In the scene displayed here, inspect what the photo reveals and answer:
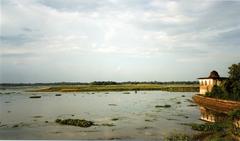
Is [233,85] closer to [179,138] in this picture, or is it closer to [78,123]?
[179,138]

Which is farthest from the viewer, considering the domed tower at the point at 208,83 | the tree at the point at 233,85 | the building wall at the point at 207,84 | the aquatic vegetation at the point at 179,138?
the building wall at the point at 207,84

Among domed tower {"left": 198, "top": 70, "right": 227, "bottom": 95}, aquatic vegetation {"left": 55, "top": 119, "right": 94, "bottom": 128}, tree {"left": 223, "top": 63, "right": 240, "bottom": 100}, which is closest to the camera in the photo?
aquatic vegetation {"left": 55, "top": 119, "right": 94, "bottom": 128}

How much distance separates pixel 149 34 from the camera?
9.46 meters

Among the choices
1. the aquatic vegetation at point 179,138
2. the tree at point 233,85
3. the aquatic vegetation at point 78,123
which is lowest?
the aquatic vegetation at point 179,138

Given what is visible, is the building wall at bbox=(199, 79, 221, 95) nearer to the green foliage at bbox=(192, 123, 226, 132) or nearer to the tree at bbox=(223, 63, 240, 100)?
the tree at bbox=(223, 63, 240, 100)

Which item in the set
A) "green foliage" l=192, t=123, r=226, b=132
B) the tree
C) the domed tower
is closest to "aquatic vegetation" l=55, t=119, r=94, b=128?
"green foliage" l=192, t=123, r=226, b=132

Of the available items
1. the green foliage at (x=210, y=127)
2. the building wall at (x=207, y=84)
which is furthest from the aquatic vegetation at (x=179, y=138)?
the building wall at (x=207, y=84)

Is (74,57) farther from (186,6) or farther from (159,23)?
(186,6)

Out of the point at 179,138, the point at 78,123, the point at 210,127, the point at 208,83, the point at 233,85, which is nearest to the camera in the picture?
the point at 179,138

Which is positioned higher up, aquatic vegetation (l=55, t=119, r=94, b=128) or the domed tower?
the domed tower

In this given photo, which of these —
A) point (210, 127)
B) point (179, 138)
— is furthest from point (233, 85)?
point (179, 138)

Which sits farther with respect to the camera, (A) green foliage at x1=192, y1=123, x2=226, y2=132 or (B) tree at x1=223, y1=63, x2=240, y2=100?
(B) tree at x1=223, y1=63, x2=240, y2=100

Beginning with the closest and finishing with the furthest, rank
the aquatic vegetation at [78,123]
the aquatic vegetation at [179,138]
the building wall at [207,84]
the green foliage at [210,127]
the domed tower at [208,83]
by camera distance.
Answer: the aquatic vegetation at [179,138] < the green foliage at [210,127] < the aquatic vegetation at [78,123] < the domed tower at [208,83] < the building wall at [207,84]

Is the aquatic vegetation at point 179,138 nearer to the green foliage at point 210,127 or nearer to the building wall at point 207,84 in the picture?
the green foliage at point 210,127
